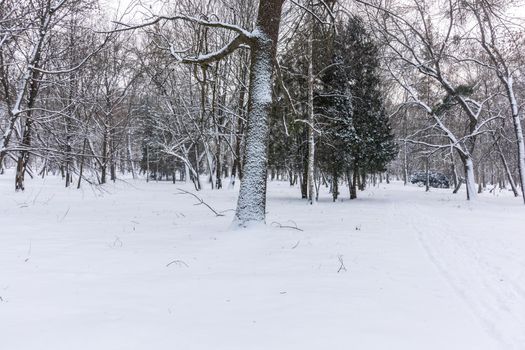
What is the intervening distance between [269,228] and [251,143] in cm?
202

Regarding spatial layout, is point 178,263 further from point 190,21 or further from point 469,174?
point 469,174

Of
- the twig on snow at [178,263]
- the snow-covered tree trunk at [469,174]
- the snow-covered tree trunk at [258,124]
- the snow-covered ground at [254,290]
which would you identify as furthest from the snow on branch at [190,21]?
the snow-covered tree trunk at [469,174]

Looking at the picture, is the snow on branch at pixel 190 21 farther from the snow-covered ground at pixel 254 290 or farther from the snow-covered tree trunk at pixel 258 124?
the snow-covered ground at pixel 254 290

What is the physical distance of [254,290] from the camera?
4422 mm

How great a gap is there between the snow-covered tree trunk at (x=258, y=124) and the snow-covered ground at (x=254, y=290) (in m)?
0.56

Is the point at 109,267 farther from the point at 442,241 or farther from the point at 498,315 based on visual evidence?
the point at 442,241

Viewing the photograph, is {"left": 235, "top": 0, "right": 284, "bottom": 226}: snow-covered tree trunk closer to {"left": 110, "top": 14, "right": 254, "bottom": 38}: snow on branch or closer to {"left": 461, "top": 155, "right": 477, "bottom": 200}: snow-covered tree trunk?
{"left": 110, "top": 14, "right": 254, "bottom": 38}: snow on branch

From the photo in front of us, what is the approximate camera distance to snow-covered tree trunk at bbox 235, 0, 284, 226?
816cm

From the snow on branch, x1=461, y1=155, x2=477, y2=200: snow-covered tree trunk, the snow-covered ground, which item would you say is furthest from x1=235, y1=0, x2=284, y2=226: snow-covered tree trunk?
x1=461, y1=155, x2=477, y2=200: snow-covered tree trunk

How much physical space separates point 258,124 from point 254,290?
4.52 m

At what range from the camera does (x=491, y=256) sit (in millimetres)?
6832

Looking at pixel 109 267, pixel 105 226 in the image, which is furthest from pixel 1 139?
pixel 109 267

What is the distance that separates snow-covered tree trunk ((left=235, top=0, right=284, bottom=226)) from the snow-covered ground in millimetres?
560

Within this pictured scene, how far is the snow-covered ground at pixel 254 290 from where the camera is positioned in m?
3.18
